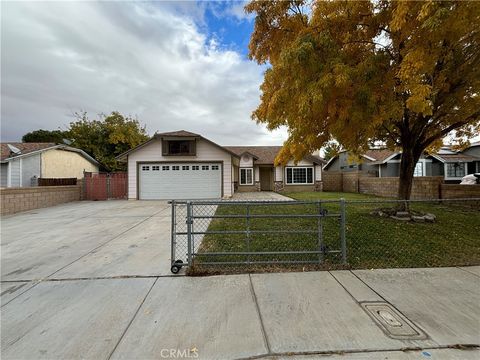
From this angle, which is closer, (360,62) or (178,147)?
(360,62)

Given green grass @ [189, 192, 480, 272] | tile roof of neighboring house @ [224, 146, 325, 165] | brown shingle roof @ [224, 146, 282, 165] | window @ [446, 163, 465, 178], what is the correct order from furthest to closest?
brown shingle roof @ [224, 146, 282, 165] → tile roof of neighboring house @ [224, 146, 325, 165] → window @ [446, 163, 465, 178] → green grass @ [189, 192, 480, 272]

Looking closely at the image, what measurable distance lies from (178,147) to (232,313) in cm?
1535

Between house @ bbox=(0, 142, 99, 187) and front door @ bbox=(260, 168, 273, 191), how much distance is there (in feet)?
59.5

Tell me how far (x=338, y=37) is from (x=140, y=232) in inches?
308

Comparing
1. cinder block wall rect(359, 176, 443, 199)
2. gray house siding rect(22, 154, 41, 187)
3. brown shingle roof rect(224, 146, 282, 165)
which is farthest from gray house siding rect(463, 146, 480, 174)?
gray house siding rect(22, 154, 41, 187)

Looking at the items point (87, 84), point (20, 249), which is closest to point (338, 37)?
point (20, 249)

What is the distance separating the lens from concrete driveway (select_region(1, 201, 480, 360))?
7.57 ft

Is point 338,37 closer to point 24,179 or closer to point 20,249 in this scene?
point 20,249

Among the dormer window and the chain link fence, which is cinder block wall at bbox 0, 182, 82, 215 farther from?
the chain link fence

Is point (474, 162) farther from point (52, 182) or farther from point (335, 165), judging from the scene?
point (52, 182)

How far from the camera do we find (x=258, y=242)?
5.68 m

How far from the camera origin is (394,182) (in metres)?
15.4

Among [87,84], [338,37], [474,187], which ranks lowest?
[474,187]

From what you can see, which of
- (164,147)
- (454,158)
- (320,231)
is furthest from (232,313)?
(454,158)
